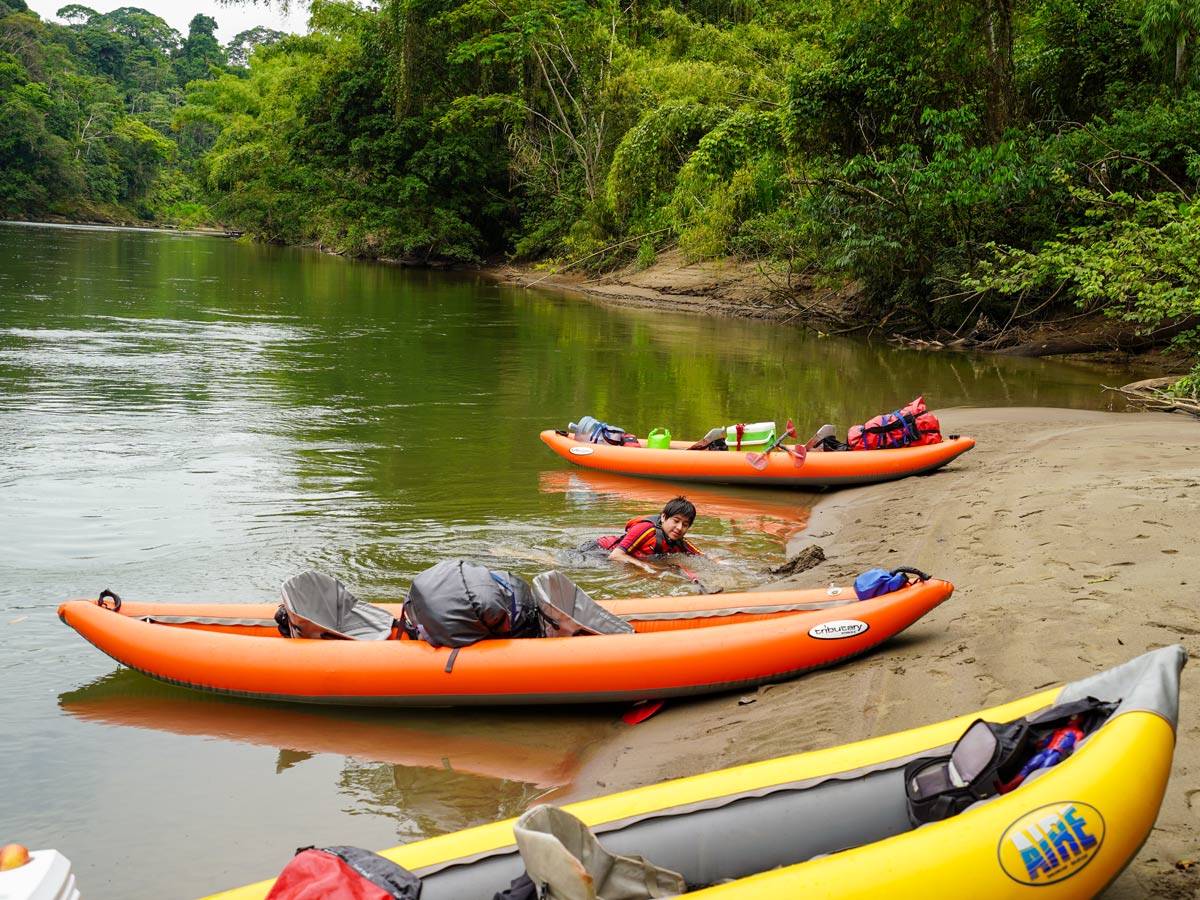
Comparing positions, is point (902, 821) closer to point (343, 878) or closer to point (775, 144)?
point (343, 878)

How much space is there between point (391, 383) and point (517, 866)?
10707 mm

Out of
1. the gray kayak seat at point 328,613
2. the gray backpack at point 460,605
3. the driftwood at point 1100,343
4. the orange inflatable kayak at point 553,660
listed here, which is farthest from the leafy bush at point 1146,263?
the gray kayak seat at point 328,613

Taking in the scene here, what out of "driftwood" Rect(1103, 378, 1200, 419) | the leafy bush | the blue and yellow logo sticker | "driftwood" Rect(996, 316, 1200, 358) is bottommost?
the blue and yellow logo sticker

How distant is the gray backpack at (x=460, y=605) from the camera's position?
14.5 ft

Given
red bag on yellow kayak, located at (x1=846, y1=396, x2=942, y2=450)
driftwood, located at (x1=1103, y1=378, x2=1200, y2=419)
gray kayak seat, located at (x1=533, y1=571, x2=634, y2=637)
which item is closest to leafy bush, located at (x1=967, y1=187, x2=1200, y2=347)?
driftwood, located at (x1=1103, y1=378, x2=1200, y2=419)

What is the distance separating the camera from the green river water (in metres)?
3.88

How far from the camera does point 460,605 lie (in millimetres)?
4441

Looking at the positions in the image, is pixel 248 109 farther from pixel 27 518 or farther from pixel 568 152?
pixel 27 518

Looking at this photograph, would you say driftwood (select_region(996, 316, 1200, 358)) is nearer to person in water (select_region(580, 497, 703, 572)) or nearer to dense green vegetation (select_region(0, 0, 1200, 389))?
dense green vegetation (select_region(0, 0, 1200, 389))

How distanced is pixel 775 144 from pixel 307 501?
12.6 m

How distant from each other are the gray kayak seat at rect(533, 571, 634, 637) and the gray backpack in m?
0.15

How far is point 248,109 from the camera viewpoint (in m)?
54.6

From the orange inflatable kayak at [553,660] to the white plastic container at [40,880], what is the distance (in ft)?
6.82

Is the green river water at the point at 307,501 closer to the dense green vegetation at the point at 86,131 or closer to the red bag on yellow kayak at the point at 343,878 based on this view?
the red bag on yellow kayak at the point at 343,878
